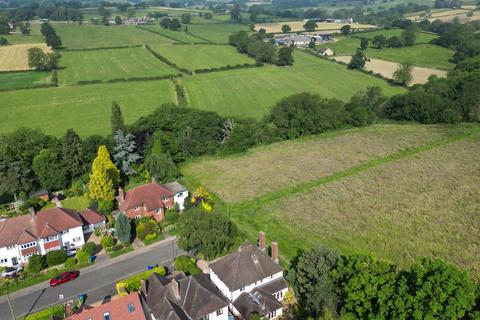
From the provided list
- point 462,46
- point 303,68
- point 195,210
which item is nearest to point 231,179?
point 195,210

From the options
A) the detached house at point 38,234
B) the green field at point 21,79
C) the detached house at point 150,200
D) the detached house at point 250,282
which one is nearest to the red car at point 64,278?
the detached house at point 38,234

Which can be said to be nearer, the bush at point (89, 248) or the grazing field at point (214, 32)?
the bush at point (89, 248)

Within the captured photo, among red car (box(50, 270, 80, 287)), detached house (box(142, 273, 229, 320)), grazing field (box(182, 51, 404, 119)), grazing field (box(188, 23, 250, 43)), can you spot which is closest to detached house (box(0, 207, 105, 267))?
red car (box(50, 270, 80, 287))

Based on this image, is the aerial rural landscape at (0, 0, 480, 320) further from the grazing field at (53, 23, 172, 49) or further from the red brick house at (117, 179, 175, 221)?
the grazing field at (53, 23, 172, 49)

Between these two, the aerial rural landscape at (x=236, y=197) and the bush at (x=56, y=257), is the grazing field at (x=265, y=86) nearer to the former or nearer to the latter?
the aerial rural landscape at (x=236, y=197)

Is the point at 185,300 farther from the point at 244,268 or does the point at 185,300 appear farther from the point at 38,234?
the point at 38,234

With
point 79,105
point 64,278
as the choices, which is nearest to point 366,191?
point 64,278
